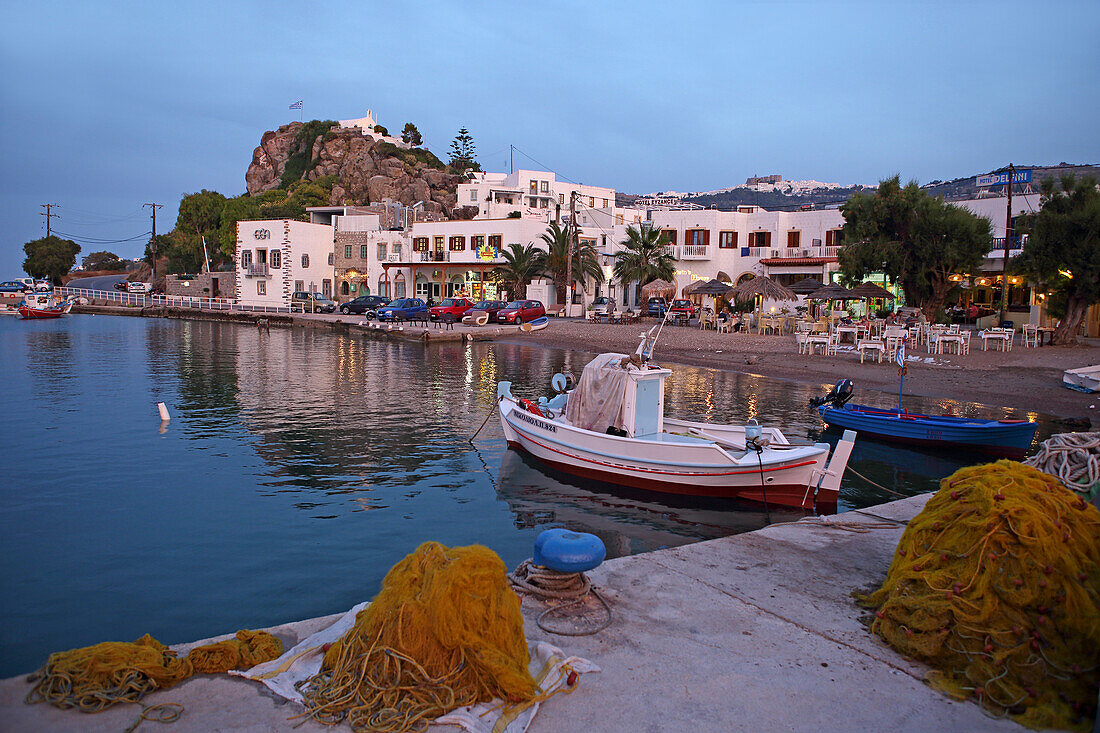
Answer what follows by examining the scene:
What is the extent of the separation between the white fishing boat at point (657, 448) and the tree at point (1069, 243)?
21730 millimetres

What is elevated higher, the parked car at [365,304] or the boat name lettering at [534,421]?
the parked car at [365,304]

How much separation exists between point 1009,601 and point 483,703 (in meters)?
3.53

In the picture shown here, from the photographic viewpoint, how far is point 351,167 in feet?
302

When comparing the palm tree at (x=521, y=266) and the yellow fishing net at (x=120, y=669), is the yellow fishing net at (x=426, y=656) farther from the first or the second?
the palm tree at (x=521, y=266)

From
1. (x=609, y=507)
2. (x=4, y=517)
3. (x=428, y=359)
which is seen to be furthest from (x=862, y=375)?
(x=4, y=517)

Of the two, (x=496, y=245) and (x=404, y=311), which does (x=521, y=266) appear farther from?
(x=404, y=311)

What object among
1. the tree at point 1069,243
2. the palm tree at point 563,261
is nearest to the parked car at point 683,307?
the palm tree at point 563,261

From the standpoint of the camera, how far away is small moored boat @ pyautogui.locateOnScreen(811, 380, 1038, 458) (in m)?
14.1

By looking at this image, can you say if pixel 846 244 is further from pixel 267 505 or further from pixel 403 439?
pixel 267 505

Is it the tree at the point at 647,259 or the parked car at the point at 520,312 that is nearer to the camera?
the parked car at the point at 520,312

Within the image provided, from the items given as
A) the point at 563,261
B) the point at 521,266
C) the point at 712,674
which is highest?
the point at 563,261

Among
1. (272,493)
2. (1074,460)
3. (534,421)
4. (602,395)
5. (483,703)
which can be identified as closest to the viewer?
(483,703)

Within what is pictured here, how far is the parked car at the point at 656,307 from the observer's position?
158 feet

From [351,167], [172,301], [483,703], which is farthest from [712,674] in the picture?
[351,167]
